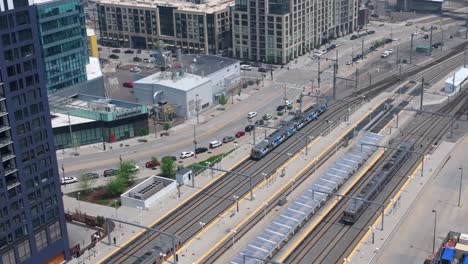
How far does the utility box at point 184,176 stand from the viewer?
10325cm

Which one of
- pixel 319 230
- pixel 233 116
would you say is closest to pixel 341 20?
pixel 233 116

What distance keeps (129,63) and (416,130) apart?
8654 centimetres

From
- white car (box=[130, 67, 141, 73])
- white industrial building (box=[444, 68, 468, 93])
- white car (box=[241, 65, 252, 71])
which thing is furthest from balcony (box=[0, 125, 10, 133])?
white industrial building (box=[444, 68, 468, 93])

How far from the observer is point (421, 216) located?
93.3 metres

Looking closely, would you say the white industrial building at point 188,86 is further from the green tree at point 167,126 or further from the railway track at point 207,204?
the railway track at point 207,204

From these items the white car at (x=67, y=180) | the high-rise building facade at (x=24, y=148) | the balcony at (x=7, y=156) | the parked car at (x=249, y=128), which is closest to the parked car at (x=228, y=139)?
the parked car at (x=249, y=128)

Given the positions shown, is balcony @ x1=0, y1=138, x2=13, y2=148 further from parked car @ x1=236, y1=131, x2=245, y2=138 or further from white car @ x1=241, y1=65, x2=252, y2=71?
white car @ x1=241, y1=65, x2=252, y2=71

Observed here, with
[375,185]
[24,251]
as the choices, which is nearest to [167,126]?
[375,185]

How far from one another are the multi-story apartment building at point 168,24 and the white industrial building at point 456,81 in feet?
210

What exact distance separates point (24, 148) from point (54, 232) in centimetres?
1259

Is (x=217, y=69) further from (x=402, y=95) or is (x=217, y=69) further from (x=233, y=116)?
(x=402, y=95)

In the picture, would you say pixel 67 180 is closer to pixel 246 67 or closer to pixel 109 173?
pixel 109 173

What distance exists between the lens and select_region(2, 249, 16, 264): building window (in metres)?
75.0

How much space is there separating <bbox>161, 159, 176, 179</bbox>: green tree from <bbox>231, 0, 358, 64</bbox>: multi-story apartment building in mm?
71850
